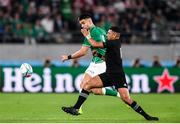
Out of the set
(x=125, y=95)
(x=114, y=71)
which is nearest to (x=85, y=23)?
(x=114, y=71)

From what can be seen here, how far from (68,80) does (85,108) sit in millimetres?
5888

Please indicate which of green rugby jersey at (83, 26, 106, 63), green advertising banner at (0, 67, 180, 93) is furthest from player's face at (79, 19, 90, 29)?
green advertising banner at (0, 67, 180, 93)

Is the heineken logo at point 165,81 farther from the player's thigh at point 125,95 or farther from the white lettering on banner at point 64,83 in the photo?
the player's thigh at point 125,95

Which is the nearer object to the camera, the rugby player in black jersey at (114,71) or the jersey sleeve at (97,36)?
the rugby player in black jersey at (114,71)

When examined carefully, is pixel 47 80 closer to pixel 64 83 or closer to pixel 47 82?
pixel 47 82

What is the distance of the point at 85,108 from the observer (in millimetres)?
18281

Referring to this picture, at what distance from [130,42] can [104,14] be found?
1514mm

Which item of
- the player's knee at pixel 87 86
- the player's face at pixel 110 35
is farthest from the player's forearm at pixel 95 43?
the player's knee at pixel 87 86

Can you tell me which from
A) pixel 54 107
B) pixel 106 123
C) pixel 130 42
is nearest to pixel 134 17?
pixel 130 42

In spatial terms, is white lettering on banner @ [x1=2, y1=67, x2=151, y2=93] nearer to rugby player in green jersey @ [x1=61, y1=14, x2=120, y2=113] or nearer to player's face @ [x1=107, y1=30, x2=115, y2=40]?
rugby player in green jersey @ [x1=61, y1=14, x2=120, y2=113]

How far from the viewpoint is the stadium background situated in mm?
24031

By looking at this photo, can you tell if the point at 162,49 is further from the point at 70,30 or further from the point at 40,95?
the point at 40,95

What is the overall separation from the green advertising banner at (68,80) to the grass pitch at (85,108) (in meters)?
0.79

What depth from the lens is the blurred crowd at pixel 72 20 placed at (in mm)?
26719
